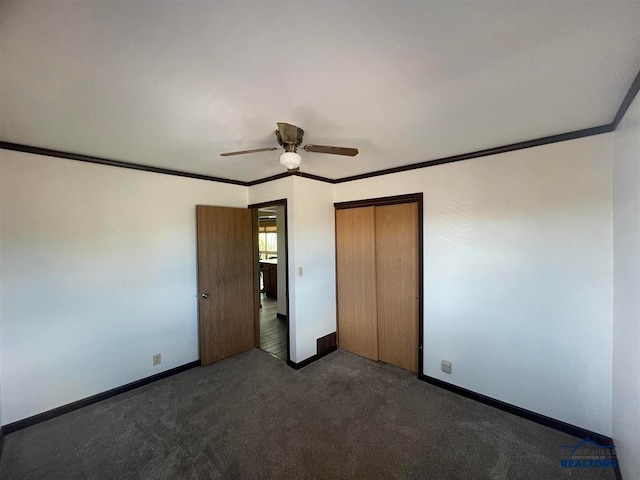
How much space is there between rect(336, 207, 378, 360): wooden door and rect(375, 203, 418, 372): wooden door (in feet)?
0.29

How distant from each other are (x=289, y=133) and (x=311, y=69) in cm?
51

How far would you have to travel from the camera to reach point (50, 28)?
99 centimetres

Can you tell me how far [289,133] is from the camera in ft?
5.58

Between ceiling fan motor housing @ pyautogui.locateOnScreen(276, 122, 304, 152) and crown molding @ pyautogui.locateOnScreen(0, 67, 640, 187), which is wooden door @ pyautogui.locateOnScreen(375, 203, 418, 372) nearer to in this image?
crown molding @ pyautogui.locateOnScreen(0, 67, 640, 187)

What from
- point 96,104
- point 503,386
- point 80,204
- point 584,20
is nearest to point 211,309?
point 80,204

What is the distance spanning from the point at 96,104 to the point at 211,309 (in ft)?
7.85

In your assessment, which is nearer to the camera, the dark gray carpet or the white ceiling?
the white ceiling

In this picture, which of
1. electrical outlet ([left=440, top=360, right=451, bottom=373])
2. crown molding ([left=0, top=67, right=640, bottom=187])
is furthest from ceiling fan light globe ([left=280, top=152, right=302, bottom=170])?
electrical outlet ([left=440, top=360, right=451, bottom=373])

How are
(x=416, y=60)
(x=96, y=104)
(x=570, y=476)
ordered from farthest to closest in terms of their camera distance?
(x=570, y=476), (x=96, y=104), (x=416, y=60)

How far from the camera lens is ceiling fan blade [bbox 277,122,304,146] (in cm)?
161

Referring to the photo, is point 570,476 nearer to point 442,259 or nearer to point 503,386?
point 503,386

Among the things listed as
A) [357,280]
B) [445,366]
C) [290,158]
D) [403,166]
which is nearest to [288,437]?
[445,366]

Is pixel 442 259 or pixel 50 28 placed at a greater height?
pixel 50 28

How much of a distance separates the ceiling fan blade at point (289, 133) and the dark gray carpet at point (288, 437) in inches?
89.6
